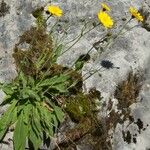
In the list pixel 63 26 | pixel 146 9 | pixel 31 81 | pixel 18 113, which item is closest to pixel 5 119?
pixel 18 113

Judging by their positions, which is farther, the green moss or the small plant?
the green moss

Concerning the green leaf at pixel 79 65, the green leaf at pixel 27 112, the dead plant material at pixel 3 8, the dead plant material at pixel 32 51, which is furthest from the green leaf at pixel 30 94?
the dead plant material at pixel 3 8

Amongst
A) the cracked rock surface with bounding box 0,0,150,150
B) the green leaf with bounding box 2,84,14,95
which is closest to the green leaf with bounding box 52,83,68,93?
the cracked rock surface with bounding box 0,0,150,150

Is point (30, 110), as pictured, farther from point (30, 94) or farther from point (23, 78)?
point (23, 78)

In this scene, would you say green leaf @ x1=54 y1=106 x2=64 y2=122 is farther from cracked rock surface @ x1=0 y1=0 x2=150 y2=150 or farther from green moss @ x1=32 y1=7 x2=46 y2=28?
green moss @ x1=32 y1=7 x2=46 y2=28

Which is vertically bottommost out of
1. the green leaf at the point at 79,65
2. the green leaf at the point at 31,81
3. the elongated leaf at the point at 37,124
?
the elongated leaf at the point at 37,124

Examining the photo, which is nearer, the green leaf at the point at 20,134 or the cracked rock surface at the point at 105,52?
the green leaf at the point at 20,134

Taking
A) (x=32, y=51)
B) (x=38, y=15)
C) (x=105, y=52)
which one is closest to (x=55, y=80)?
(x=32, y=51)

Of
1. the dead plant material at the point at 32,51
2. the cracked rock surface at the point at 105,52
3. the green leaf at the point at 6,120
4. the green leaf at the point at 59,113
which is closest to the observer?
the green leaf at the point at 6,120

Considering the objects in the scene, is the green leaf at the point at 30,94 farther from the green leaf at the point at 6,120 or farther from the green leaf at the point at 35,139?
the green leaf at the point at 35,139
